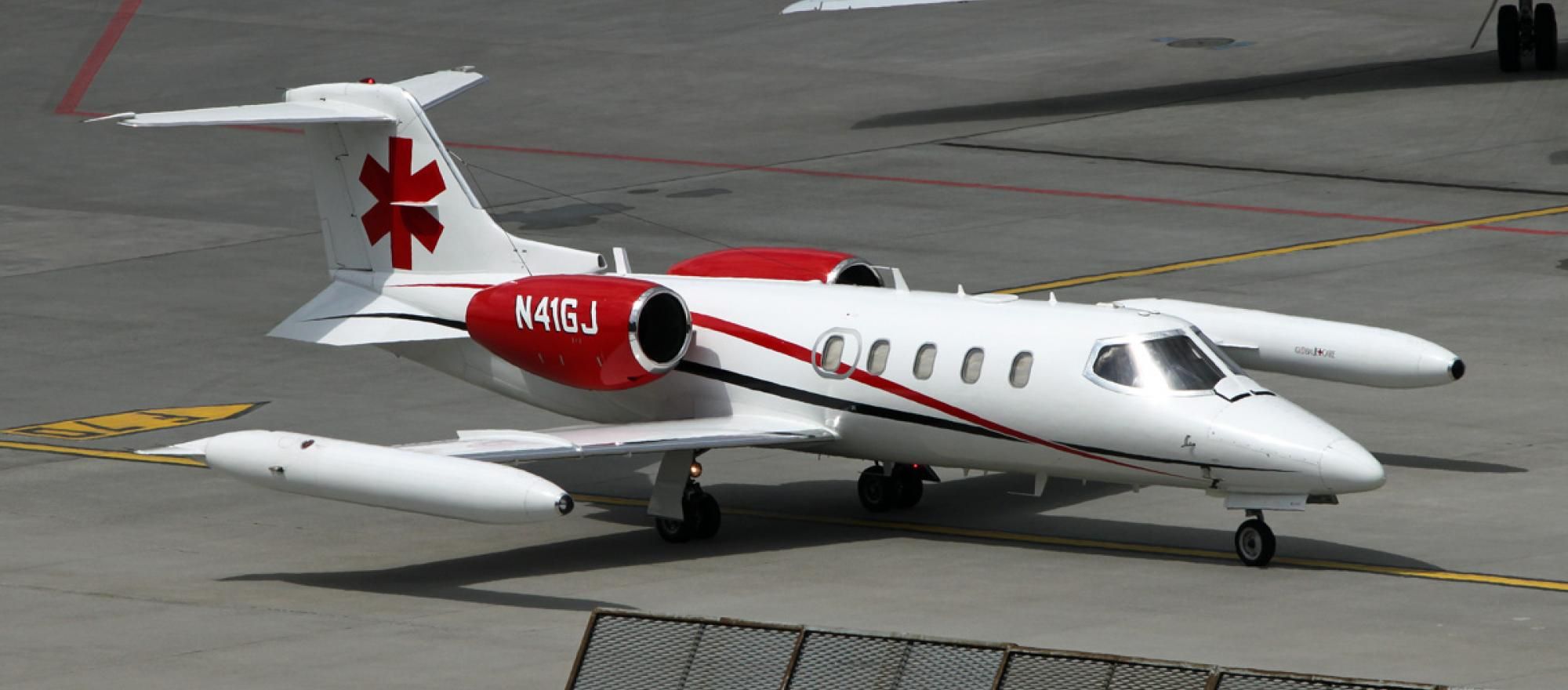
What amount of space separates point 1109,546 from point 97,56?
135 feet

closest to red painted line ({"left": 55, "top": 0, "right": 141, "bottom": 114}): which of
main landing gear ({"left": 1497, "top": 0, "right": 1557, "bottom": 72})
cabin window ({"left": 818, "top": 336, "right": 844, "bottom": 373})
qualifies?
main landing gear ({"left": 1497, "top": 0, "right": 1557, "bottom": 72})

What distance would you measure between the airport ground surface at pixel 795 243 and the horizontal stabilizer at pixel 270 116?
160 inches

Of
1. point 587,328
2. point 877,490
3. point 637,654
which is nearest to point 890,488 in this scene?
point 877,490

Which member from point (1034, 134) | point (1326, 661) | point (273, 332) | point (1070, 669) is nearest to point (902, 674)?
point (1070, 669)

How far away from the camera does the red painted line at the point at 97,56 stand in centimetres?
5402

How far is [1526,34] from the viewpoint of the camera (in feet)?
164

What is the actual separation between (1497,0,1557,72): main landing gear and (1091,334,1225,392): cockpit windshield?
29.2 m

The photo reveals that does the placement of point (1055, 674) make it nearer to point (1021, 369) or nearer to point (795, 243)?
point (1021, 369)

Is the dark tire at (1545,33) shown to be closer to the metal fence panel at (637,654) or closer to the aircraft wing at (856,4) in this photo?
the aircraft wing at (856,4)

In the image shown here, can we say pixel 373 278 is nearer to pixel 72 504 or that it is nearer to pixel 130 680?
pixel 72 504

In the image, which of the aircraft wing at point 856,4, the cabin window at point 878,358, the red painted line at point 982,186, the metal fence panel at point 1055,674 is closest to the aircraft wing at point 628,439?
the cabin window at point 878,358

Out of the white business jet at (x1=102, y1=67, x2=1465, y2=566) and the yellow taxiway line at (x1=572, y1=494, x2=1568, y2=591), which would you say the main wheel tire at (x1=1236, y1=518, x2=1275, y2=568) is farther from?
the yellow taxiway line at (x1=572, y1=494, x2=1568, y2=591)

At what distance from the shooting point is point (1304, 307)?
34.2 metres

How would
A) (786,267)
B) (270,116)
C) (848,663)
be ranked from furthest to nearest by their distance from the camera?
(786,267) → (270,116) → (848,663)
